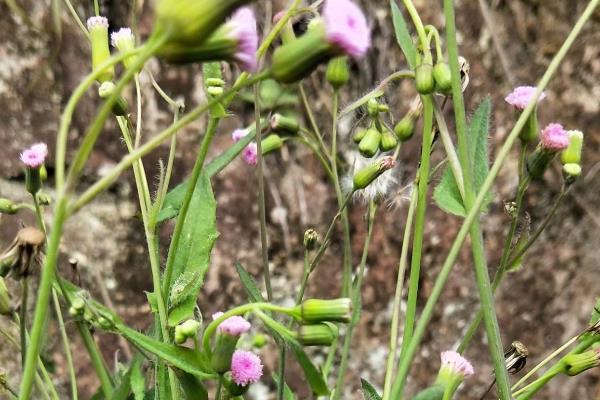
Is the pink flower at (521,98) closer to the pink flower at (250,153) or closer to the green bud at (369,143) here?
the green bud at (369,143)

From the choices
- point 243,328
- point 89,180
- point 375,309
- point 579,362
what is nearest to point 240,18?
point 243,328

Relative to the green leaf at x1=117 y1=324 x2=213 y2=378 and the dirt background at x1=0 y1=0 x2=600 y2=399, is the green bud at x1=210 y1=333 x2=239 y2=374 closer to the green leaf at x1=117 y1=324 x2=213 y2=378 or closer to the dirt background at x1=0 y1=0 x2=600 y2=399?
the green leaf at x1=117 y1=324 x2=213 y2=378

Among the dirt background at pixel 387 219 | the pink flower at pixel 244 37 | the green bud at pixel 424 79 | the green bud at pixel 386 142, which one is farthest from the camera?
the dirt background at pixel 387 219

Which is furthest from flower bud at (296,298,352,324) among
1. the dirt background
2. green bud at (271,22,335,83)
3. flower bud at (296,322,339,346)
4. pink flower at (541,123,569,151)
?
the dirt background

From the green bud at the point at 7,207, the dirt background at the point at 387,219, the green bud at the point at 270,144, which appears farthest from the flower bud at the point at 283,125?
the dirt background at the point at 387,219

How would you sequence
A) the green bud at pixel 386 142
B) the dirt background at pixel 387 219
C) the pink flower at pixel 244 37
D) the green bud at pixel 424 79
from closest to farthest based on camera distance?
the pink flower at pixel 244 37 < the green bud at pixel 424 79 < the green bud at pixel 386 142 < the dirt background at pixel 387 219

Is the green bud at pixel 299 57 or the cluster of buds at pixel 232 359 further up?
the green bud at pixel 299 57

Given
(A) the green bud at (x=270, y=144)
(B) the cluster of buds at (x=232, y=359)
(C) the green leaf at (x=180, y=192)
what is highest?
(A) the green bud at (x=270, y=144)
